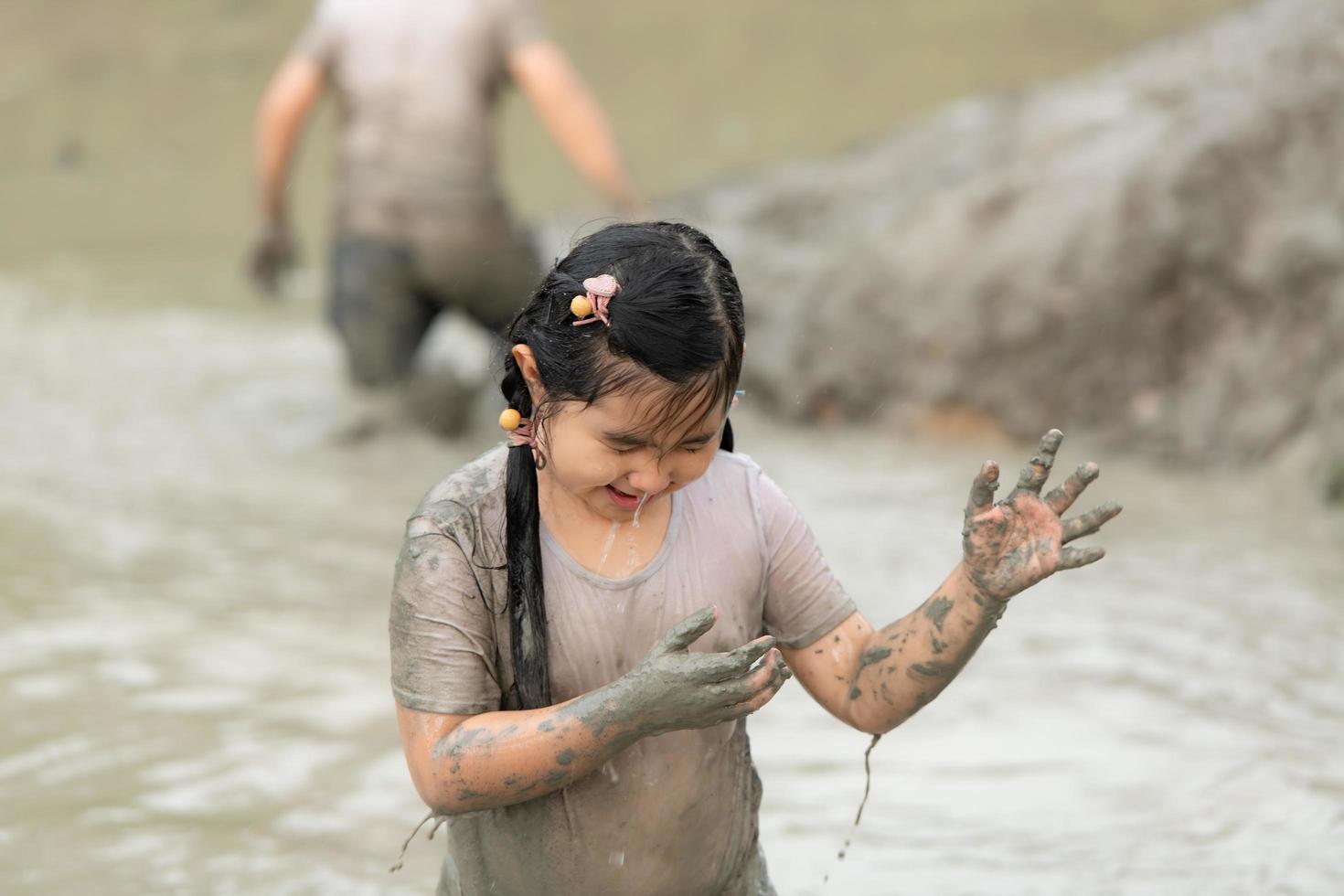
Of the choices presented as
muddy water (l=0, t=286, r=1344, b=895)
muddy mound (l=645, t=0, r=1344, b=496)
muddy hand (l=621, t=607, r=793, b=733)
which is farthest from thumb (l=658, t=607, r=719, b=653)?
muddy mound (l=645, t=0, r=1344, b=496)

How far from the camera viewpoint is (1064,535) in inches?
66.9

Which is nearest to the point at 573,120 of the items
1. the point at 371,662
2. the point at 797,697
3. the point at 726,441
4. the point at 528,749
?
the point at 371,662

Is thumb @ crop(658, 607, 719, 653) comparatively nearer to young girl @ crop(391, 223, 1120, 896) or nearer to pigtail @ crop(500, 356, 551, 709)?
young girl @ crop(391, 223, 1120, 896)

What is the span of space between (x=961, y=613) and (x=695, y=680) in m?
0.34

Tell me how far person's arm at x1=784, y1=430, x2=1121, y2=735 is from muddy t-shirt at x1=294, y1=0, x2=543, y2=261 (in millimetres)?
3143

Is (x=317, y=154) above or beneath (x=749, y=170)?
above

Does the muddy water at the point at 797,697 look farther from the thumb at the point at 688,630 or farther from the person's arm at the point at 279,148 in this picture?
the thumb at the point at 688,630

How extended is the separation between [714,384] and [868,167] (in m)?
5.62

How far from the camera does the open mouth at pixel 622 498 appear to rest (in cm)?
172

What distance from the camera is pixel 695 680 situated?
1.58 meters

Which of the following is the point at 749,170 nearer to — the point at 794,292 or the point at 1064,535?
the point at 794,292

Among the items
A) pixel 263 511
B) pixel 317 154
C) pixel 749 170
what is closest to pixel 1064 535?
pixel 263 511

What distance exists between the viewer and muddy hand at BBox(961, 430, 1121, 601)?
1683mm

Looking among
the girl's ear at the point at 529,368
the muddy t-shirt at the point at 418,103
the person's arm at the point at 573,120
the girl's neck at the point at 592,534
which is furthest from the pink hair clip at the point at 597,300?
the muddy t-shirt at the point at 418,103
